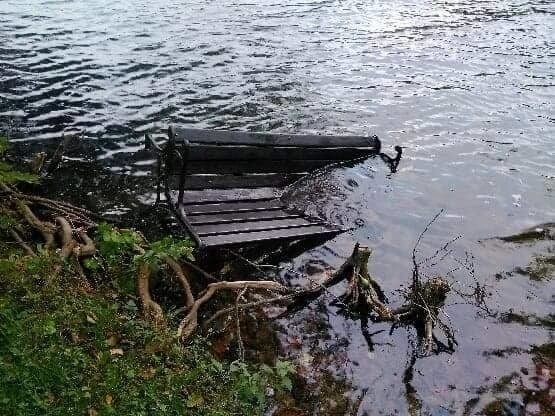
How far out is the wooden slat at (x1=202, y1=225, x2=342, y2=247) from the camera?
6.73 meters

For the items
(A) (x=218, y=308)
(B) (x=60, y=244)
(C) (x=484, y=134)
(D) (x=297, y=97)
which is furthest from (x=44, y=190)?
(C) (x=484, y=134)

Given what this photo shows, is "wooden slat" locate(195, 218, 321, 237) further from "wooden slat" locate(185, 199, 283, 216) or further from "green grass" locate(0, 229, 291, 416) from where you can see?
"green grass" locate(0, 229, 291, 416)

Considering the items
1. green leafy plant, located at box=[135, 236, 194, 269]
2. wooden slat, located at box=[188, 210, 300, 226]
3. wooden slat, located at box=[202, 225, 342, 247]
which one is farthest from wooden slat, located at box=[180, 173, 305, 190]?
green leafy plant, located at box=[135, 236, 194, 269]

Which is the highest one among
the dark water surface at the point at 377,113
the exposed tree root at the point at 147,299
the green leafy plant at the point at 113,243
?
the green leafy plant at the point at 113,243

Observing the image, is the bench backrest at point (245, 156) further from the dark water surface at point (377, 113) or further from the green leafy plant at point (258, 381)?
the green leafy plant at point (258, 381)

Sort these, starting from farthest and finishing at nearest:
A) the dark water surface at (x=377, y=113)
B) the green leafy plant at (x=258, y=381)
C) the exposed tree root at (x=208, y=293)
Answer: the dark water surface at (x=377, y=113) → the exposed tree root at (x=208, y=293) → the green leafy plant at (x=258, y=381)

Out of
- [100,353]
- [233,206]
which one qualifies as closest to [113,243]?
[100,353]

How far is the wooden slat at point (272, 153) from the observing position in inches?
299

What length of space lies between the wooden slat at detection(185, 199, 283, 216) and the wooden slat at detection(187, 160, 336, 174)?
53 cm

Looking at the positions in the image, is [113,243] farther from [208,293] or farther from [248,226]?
[248,226]

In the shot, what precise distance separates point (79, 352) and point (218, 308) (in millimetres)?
2256

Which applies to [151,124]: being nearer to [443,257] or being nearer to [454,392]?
[443,257]

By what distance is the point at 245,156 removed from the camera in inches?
324

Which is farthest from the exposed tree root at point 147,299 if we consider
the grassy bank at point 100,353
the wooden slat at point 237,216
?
the wooden slat at point 237,216
